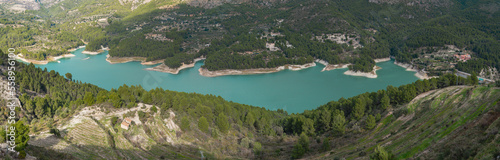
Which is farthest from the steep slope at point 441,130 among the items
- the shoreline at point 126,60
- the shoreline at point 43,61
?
the shoreline at point 43,61

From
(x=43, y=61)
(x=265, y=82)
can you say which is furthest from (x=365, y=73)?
(x=43, y=61)

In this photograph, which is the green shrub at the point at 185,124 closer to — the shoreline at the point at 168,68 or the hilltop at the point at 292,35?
the hilltop at the point at 292,35

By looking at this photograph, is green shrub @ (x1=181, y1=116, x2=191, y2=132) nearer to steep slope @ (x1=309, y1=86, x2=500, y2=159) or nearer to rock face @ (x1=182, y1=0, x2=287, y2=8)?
steep slope @ (x1=309, y1=86, x2=500, y2=159)

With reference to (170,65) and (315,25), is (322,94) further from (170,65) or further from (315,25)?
(315,25)

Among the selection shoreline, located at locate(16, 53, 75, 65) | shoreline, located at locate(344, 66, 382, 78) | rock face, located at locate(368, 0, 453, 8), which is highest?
rock face, located at locate(368, 0, 453, 8)

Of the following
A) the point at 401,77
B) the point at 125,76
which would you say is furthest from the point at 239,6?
the point at 401,77

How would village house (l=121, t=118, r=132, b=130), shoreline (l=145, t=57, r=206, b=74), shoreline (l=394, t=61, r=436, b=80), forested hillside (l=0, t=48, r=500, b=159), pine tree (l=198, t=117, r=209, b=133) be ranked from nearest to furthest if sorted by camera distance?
forested hillside (l=0, t=48, r=500, b=159), village house (l=121, t=118, r=132, b=130), pine tree (l=198, t=117, r=209, b=133), shoreline (l=394, t=61, r=436, b=80), shoreline (l=145, t=57, r=206, b=74)

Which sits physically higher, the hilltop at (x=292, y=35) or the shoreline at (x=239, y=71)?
the hilltop at (x=292, y=35)

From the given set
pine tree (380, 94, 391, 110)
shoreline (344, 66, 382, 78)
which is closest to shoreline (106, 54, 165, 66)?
shoreline (344, 66, 382, 78)
